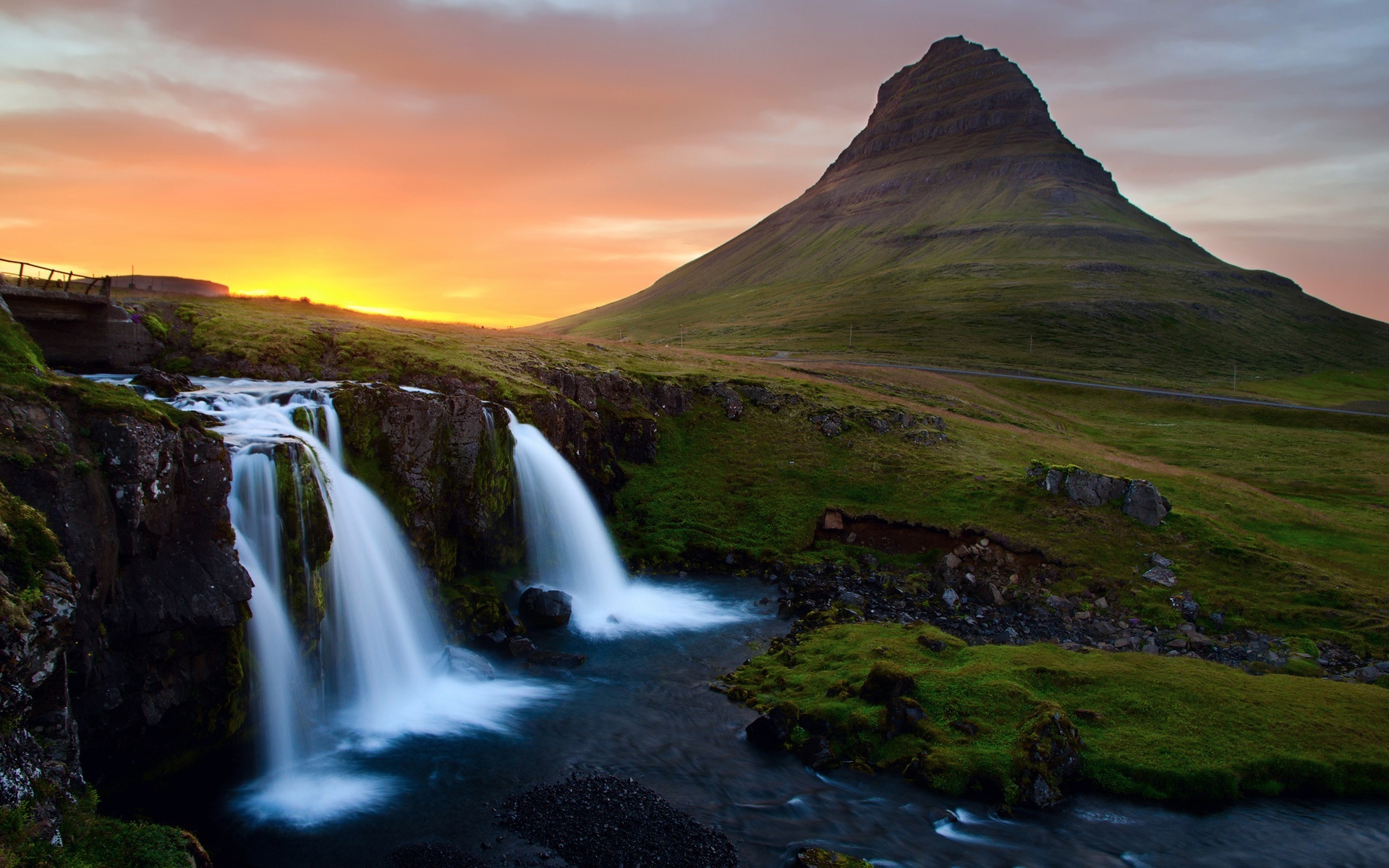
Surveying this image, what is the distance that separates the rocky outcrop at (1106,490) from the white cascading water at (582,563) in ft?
61.0

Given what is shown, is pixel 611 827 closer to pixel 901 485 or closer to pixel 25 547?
pixel 25 547

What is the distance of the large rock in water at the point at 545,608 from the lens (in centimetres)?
2911

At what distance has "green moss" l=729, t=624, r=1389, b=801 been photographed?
62.0 ft

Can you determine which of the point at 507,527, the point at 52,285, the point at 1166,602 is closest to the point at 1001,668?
the point at 1166,602

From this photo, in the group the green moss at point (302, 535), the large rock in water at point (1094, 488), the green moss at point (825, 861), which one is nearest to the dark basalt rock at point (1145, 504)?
the large rock in water at point (1094, 488)

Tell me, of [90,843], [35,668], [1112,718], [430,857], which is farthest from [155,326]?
[1112,718]

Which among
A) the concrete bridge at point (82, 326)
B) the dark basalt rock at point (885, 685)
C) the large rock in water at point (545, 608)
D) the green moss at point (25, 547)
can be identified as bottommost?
the large rock in water at point (545, 608)

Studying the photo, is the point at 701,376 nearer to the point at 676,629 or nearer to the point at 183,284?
the point at 676,629

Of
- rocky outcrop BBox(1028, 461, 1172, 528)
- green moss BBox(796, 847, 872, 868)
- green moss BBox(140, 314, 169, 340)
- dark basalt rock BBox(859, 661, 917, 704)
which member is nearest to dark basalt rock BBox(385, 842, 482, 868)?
green moss BBox(796, 847, 872, 868)

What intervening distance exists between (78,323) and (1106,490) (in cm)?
4727

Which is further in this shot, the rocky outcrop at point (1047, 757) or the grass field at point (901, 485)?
the grass field at point (901, 485)

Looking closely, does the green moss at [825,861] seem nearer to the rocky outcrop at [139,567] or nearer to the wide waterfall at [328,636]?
the wide waterfall at [328,636]

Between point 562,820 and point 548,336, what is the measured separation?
170 ft

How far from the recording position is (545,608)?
2917 centimetres
